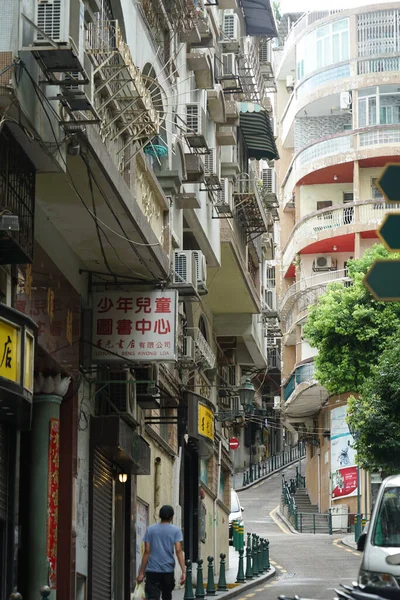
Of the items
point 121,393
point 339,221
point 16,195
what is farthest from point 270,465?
point 16,195

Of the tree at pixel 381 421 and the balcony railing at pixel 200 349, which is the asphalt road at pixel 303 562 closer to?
the tree at pixel 381 421

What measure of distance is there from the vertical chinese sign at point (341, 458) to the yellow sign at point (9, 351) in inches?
1545

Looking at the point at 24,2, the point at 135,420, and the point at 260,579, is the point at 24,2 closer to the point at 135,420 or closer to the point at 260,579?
the point at 135,420

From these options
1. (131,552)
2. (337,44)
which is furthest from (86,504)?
(337,44)

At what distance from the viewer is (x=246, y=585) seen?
2309 cm

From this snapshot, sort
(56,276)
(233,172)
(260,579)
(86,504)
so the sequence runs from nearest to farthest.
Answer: (56,276)
(86,504)
(260,579)
(233,172)

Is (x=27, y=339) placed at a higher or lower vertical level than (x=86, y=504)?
higher

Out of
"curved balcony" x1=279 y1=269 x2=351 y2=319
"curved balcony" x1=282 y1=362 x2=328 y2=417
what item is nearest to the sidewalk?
"curved balcony" x1=282 y1=362 x2=328 y2=417

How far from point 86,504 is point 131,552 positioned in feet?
11.5

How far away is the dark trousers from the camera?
46.6 ft

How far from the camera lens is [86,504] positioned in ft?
58.8

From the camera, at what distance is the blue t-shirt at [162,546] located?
14.2 meters

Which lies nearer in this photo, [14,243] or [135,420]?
[14,243]

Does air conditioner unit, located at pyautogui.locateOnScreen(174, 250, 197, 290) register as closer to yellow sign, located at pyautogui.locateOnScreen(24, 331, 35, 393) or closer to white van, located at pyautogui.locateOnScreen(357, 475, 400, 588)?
white van, located at pyautogui.locateOnScreen(357, 475, 400, 588)
